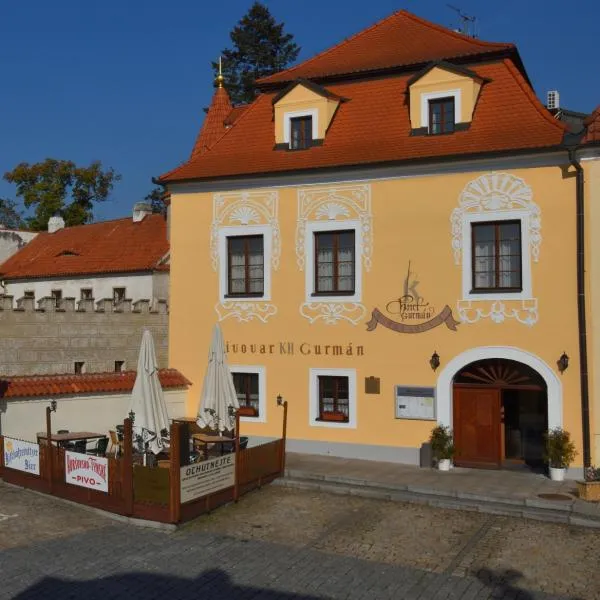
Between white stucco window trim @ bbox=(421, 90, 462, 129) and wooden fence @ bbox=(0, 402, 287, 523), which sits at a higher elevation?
white stucco window trim @ bbox=(421, 90, 462, 129)

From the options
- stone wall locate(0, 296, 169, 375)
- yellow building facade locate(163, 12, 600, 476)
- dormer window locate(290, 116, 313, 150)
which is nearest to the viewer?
yellow building facade locate(163, 12, 600, 476)

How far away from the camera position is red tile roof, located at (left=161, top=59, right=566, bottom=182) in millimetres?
16844

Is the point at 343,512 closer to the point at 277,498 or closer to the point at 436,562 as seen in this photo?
the point at 277,498

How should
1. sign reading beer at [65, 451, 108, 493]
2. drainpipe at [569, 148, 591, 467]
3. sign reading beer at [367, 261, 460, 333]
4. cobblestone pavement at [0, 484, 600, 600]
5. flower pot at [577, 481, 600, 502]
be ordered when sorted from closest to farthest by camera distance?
cobblestone pavement at [0, 484, 600, 600], sign reading beer at [65, 451, 108, 493], flower pot at [577, 481, 600, 502], drainpipe at [569, 148, 591, 467], sign reading beer at [367, 261, 460, 333]

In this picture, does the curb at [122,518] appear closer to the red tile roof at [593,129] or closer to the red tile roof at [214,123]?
the red tile roof at [593,129]

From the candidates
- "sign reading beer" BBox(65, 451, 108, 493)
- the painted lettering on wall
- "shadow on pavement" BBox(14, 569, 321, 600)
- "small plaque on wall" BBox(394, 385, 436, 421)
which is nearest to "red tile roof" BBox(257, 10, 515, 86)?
the painted lettering on wall

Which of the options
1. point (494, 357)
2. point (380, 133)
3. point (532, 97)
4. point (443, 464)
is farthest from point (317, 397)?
point (532, 97)

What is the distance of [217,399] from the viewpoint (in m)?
16.1

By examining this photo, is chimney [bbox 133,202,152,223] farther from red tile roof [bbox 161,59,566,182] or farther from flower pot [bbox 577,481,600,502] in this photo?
flower pot [bbox 577,481,600,502]

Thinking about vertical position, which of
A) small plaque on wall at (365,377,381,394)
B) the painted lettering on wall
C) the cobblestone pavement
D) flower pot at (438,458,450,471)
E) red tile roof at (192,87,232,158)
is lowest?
the cobblestone pavement

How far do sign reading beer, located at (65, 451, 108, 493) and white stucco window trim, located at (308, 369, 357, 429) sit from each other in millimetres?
6285

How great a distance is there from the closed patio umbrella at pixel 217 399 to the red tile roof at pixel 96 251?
14.6m

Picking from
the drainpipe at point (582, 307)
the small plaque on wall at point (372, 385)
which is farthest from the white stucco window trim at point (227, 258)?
the drainpipe at point (582, 307)

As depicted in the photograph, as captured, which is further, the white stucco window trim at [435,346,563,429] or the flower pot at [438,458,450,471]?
the flower pot at [438,458,450,471]
